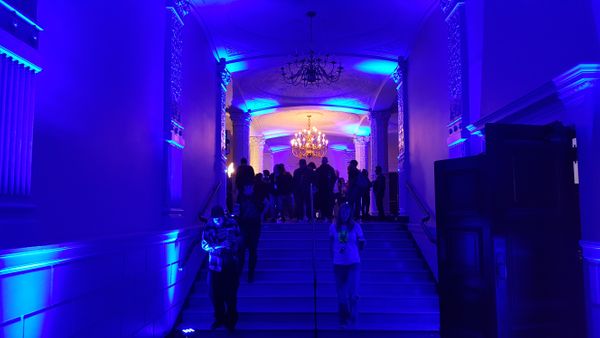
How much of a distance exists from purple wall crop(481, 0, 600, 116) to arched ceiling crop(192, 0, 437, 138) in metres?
2.35

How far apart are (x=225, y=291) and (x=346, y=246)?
156 cm

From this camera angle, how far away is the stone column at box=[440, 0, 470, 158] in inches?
246

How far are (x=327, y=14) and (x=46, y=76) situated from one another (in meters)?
5.86

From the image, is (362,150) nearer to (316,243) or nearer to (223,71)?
(223,71)

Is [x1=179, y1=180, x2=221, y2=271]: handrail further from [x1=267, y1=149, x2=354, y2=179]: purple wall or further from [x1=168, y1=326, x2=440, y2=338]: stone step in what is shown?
[x1=267, y1=149, x2=354, y2=179]: purple wall

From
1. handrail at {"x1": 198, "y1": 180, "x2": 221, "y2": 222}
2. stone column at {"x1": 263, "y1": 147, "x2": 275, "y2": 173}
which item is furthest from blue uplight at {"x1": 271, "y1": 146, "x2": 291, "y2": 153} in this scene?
handrail at {"x1": 198, "y1": 180, "x2": 221, "y2": 222}

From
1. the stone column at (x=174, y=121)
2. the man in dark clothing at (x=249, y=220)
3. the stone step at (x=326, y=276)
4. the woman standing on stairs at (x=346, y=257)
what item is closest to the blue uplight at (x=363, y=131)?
the stone step at (x=326, y=276)

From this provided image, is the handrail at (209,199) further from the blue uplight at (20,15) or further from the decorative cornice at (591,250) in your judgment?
the decorative cornice at (591,250)

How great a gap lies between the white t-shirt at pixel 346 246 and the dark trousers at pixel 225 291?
1.23m

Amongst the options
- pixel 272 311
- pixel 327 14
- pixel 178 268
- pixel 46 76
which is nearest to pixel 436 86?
pixel 327 14

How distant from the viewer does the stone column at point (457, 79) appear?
625 centimetres

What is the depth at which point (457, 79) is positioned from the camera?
648 centimetres

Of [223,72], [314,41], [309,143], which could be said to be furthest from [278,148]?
[314,41]

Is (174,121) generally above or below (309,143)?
below
